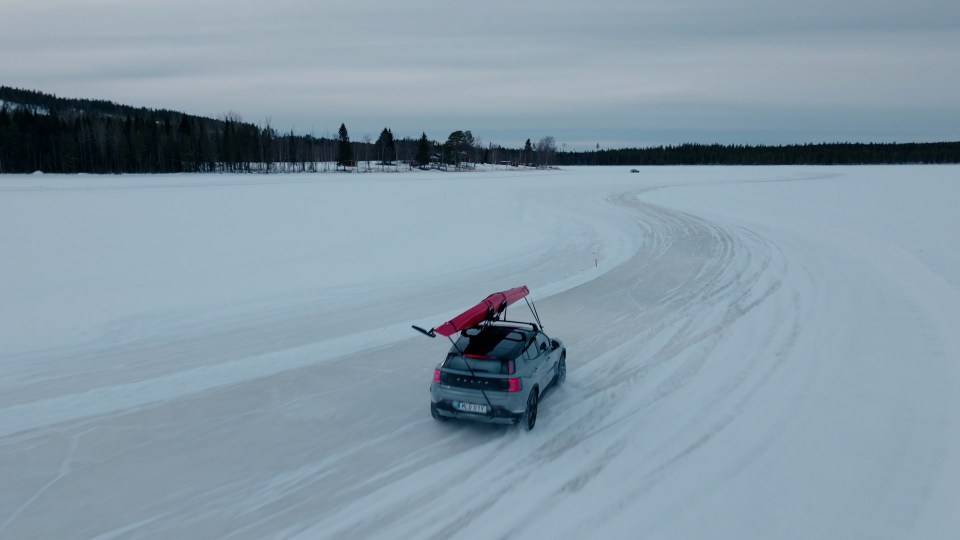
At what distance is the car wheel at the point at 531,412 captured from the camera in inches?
365

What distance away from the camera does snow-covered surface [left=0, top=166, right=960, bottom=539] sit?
7.31m

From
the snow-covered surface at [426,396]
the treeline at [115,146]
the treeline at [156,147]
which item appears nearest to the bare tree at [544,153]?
the treeline at [156,147]

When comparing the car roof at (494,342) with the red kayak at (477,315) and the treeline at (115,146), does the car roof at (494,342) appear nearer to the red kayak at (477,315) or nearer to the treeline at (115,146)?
the red kayak at (477,315)

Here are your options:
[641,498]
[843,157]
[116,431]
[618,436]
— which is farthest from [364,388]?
[843,157]

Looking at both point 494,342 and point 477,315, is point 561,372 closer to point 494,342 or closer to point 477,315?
point 494,342

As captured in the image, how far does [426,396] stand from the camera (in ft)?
35.2

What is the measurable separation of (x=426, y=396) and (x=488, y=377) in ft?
6.75

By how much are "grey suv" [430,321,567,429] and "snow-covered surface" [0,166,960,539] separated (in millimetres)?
421

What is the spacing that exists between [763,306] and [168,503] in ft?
49.2

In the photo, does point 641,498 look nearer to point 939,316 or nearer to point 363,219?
point 939,316

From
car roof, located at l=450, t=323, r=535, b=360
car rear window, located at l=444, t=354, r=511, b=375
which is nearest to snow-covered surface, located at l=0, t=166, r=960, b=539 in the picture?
car rear window, located at l=444, t=354, r=511, b=375

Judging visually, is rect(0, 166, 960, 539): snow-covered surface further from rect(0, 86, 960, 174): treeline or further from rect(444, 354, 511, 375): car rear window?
rect(0, 86, 960, 174): treeline

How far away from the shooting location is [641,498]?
758 cm

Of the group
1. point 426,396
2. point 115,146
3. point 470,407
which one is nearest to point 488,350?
Result: point 470,407
